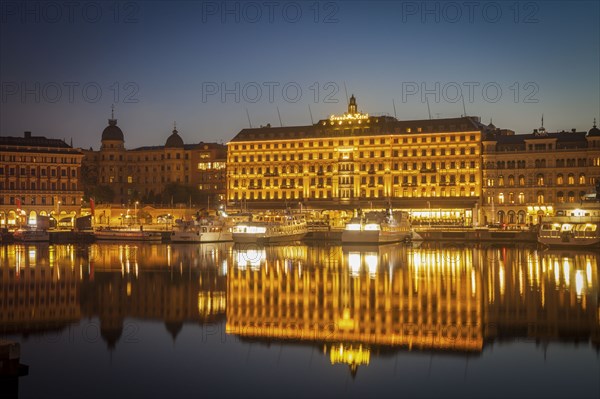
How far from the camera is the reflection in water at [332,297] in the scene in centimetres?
3139

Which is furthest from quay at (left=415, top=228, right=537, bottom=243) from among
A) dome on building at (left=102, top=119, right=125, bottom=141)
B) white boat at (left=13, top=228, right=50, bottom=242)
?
dome on building at (left=102, top=119, right=125, bottom=141)

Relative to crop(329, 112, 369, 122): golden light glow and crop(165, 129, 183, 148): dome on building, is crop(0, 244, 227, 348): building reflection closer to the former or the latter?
crop(329, 112, 369, 122): golden light glow

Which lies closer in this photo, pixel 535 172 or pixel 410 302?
pixel 410 302

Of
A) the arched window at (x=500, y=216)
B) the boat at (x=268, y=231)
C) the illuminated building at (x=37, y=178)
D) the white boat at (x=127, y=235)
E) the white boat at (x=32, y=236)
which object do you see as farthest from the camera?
the illuminated building at (x=37, y=178)

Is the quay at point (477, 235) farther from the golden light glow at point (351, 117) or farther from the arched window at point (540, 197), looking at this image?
the golden light glow at point (351, 117)

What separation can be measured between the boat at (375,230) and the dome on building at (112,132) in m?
75.4

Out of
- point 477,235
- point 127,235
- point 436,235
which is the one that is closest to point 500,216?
point 436,235

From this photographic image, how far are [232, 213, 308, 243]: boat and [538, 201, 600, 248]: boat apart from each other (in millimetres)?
28372

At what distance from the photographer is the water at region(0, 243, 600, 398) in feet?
79.7

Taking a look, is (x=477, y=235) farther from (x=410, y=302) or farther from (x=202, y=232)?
(x=410, y=302)

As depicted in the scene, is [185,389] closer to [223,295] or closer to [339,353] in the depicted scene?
[339,353]

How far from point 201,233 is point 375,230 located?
2039 cm

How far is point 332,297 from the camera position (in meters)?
41.6

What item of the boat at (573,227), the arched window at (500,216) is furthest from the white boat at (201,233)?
the arched window at (500,216)
